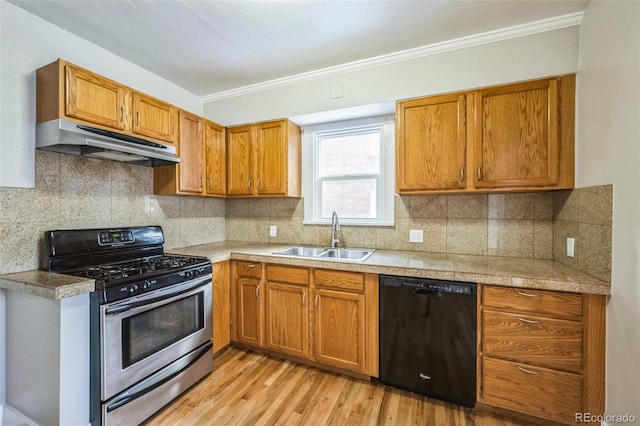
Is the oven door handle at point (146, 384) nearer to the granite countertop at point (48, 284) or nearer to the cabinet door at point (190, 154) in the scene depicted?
the granite countertop at point (48, 284)

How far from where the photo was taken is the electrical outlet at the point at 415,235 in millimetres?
2486

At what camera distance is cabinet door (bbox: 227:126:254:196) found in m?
2.89

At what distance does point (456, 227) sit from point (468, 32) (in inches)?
58.6

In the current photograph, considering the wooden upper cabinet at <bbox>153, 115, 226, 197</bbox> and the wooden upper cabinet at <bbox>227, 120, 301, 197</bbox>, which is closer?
the wooden upper cabinet at <bbox>153, 115, 226, 197</bbox>

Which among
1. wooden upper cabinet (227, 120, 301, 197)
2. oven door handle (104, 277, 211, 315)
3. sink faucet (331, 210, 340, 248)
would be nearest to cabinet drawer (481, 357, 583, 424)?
sink faucet (331, 210, 340, 248)

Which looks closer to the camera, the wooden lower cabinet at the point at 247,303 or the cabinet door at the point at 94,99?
the cabinet door at the point at 94,99

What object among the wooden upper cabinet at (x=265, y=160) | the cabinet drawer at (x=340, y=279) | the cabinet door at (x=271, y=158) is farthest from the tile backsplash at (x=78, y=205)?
the cabinet drawer at (x=340, y=279)

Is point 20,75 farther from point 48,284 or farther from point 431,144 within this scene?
point 431,144

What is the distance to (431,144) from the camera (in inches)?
85.7

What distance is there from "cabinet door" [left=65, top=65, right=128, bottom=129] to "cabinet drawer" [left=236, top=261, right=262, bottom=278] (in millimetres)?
1399

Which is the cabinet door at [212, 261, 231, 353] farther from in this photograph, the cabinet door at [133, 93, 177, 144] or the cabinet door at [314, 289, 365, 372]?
the cabinet door at [133, 93, 177, 144]

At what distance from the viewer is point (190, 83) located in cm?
281

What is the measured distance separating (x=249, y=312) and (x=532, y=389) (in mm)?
2071

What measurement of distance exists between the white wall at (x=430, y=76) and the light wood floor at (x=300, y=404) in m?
2.27
